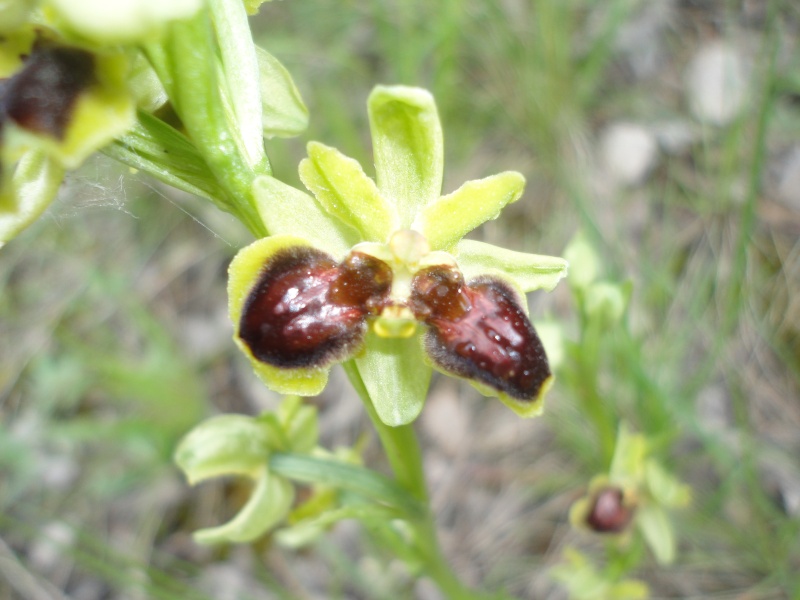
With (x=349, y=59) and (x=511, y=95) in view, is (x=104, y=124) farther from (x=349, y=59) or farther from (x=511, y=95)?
(x=349, y=59)

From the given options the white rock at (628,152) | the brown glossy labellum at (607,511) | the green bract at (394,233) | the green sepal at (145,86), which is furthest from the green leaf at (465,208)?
the white rock at (628,152)

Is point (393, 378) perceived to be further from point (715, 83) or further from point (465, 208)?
point (715, 83)

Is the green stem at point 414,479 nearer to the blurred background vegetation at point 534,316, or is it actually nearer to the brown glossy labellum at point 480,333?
the brown glossy labellum at point 480,333

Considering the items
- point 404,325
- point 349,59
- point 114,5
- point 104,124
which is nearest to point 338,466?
point 404,325

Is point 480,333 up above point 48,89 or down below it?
below

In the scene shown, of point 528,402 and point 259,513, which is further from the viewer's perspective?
point 259,513

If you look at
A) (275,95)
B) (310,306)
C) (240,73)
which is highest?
(240,73)

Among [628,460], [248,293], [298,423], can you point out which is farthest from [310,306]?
[628,460]
